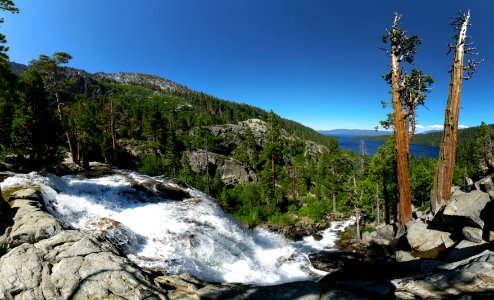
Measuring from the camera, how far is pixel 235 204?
45.0m

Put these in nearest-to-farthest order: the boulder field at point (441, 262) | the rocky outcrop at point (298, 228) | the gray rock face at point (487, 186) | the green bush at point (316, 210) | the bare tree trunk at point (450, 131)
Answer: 1. the boulder field at point (441, 262)
2. the gray rock face at point (487, 186)
3. the bare tree trunk at point (450, 131)
4. the rocky outcrop at point (298, 228)
5. the green bush at point (316, 210)

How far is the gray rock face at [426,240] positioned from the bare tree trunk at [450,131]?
44.1 inches

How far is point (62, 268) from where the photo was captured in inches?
324

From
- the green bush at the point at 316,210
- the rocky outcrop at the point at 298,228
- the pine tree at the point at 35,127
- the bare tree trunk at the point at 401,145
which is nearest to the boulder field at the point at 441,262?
the bare tree trunk at the point at 401,145

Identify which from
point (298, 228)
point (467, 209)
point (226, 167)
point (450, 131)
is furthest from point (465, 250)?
point (226, 167)

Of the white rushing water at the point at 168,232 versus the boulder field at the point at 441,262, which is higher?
the boulder field at the point at 441,262

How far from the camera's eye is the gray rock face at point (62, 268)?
7.40m

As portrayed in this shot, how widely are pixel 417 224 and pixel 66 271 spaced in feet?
43.7

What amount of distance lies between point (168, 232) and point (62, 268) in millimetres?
9609

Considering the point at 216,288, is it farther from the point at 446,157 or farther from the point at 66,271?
the point at 446,157

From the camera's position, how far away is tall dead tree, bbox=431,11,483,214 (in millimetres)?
10742

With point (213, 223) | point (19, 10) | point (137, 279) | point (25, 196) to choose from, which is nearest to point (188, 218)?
point (213, 223)

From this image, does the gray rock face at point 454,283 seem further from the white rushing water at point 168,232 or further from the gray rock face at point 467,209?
the white rushing water at point 168,232

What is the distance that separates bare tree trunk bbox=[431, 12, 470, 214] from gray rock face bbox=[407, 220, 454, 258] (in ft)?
3.68
